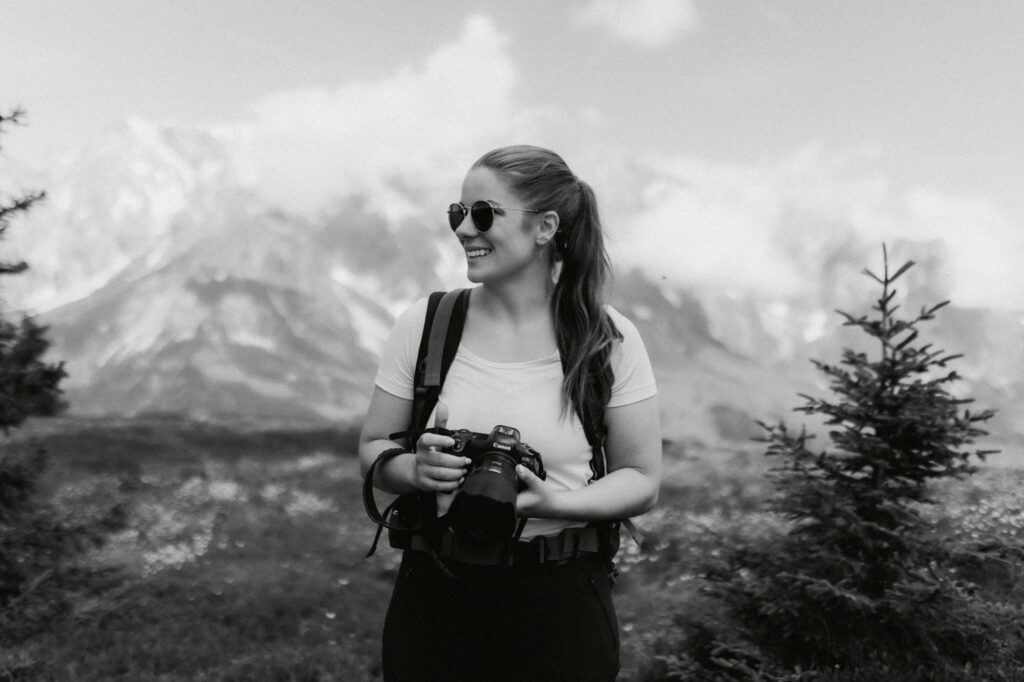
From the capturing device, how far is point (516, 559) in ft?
8.54

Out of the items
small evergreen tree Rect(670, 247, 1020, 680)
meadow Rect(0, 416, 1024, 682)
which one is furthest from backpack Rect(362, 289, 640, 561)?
small evergreen tree Rect(670, 247, 1020, 680)

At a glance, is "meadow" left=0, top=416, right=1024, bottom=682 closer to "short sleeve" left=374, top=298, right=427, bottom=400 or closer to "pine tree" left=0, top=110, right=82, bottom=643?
"pine tree" left=0, top=110, right=82, bottom=643

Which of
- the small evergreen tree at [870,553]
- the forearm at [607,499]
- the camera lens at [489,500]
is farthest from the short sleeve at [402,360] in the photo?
the small evergreen tree at [870,553]

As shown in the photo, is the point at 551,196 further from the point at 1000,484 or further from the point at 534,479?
the point at 1000,484

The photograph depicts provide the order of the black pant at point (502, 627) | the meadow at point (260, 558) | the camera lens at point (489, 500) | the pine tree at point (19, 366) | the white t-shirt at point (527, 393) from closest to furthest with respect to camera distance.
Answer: the camera lens at point (489, 500) → the black pant at point (502, 627) → the white t-shirt at point (527, 393) → the pine tree at point (19, 366) → the meadow at point (260, 558)

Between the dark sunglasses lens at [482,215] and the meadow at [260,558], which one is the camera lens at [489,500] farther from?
the meadow at [260,558]

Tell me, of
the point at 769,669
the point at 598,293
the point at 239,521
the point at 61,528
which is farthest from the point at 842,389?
the point at 239,521

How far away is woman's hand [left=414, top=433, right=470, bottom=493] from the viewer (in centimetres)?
238

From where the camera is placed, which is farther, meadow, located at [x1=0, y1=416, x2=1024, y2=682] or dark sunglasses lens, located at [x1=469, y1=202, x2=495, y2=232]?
meadow, located at [x1=0, y1=416, x2=1024, y2=682]

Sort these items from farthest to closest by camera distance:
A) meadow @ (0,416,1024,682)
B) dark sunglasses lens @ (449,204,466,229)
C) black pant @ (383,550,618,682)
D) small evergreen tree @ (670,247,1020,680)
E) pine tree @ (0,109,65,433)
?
meadow @ (0,416,1024,682) < pine tree @ (0,109,65,433) < small evergreen tree @ (670,247,1020,680) < dark sunglasses lens @ (449,204,466,229) < black pant @ (383,550,618,682)

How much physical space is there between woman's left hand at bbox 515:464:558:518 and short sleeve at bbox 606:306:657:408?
0.44 meters

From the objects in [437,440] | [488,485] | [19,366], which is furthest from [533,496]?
[19,366]

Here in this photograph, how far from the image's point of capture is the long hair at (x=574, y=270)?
268 centimetres

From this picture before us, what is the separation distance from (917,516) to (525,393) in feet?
14.2
